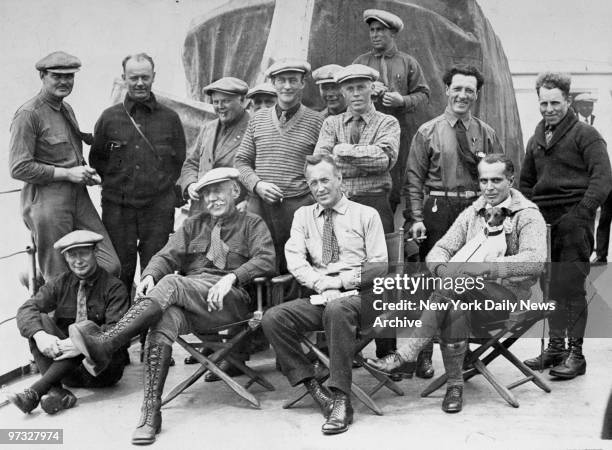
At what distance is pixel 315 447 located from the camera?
A: 3.86m

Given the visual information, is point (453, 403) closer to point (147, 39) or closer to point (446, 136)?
point (446, 136)

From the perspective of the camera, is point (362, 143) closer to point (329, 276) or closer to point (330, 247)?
point (330, 247)

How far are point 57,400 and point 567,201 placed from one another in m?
2.92

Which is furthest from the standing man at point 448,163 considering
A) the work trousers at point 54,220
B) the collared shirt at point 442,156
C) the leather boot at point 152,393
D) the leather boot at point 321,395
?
the work trousers at point 54,220

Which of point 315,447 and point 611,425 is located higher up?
point 611,425

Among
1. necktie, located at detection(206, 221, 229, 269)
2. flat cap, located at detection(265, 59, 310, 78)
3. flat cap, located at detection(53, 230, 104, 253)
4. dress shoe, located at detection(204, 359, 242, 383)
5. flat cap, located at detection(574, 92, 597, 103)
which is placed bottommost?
dress shoe, located at detection(204, 359, 242, 383)

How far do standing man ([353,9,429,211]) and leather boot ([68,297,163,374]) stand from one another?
1.90m

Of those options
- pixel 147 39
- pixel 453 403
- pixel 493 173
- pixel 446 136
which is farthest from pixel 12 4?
pixel 453 403

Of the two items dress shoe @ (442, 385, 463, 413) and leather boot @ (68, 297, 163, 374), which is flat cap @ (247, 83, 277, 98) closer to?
leather boot @ (68, 297, 163, 374)

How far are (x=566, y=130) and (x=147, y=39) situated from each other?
110 inches

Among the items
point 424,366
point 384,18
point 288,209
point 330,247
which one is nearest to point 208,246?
point 288,209

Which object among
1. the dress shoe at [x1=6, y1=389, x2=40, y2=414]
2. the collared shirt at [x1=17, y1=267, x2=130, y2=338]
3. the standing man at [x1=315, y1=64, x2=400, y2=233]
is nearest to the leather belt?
the standing man at [x1=315, y1=64, x2=400, y2=233]

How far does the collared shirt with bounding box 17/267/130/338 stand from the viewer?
466 cm

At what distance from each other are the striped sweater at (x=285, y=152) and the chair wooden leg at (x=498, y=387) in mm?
1401
